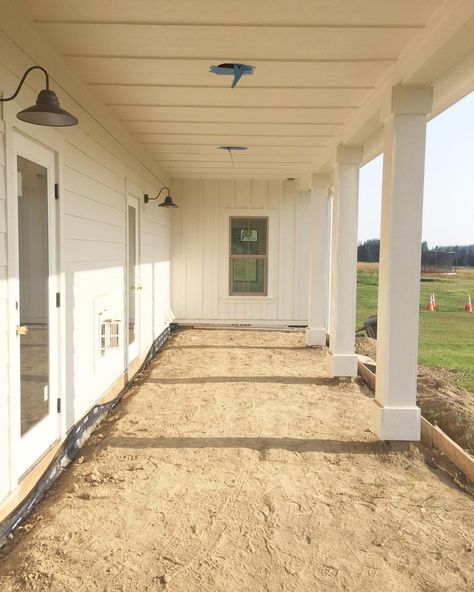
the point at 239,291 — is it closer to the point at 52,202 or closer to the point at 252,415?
the point at 252,415

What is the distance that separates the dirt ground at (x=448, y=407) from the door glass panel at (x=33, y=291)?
3.09 metres

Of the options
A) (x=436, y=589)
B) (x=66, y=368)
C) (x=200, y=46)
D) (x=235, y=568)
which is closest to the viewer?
(x=436, y=589)

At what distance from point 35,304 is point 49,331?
0.95ft

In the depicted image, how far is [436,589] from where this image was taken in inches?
85.4

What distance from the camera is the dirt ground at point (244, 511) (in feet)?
7.41

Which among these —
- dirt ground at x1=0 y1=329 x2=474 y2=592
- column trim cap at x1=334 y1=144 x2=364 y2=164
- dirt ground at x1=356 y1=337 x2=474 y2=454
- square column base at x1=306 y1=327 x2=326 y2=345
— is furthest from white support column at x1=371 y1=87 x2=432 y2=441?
square column base at x1=306 y1=327 x2=326 y2=345

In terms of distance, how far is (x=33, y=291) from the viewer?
3055mm

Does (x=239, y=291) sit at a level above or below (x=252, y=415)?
above

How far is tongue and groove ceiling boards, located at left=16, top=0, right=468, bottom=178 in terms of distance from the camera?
2.66 metres

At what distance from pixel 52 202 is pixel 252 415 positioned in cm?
243

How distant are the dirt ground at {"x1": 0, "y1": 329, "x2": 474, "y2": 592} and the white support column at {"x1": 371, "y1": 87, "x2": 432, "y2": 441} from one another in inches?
11.4

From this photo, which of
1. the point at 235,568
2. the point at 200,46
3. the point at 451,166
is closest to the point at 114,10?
the point at 200,46

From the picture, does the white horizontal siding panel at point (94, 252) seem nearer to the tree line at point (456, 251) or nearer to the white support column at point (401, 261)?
the white support column at point (401, 261)

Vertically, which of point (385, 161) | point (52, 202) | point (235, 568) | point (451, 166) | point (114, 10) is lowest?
point (235, 568)
